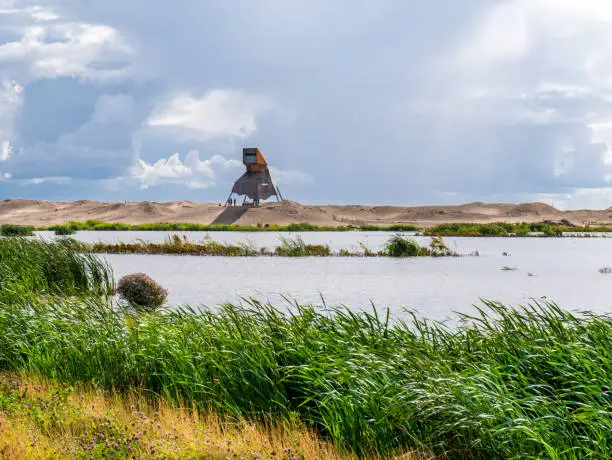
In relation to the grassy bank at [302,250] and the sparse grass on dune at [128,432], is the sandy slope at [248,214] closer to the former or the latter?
the grassy bank at [302,250]

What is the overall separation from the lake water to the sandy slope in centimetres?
4466

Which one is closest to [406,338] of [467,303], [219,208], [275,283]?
[467,303]

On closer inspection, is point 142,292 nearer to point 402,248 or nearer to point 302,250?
point 302,250

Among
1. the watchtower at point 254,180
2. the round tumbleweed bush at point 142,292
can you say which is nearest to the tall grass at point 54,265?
the round tumbleweed bush at point 142,292

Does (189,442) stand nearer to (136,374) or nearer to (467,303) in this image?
(136,374)

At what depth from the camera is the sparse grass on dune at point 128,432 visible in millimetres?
4824

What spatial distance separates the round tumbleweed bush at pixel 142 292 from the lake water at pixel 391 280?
51 centimetres

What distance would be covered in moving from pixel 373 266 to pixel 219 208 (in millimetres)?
57583

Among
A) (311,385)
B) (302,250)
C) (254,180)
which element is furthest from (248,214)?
(311,385)

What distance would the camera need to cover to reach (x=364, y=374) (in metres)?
5.79

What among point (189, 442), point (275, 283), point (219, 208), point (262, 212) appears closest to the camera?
point (189, 442)

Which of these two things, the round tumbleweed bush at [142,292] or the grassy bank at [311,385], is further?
the round tumbleweed bush at [142,292]

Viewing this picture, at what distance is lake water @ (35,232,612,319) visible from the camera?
1454cm

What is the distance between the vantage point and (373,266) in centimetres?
2416
